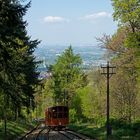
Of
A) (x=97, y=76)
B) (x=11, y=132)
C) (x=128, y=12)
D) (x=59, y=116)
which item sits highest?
(x=128, y=12)

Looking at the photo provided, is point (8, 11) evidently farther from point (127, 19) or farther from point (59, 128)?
point (59, 128)

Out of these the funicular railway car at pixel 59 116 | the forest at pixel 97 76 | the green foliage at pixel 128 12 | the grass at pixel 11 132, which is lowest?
the grass at pixel 11 132

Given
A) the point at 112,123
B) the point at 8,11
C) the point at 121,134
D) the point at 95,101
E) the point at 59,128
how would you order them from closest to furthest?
the point at 8,11 → the point at 121,134 → the point at 112,123 → the point at 59,128 → the point at 95,101

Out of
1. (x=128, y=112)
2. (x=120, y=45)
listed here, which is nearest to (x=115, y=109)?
(x=128, y=112)

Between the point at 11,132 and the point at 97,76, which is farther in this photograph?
the point at 97,76

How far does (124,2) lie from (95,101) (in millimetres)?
32670

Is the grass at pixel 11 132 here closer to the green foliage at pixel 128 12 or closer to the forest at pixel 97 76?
the forest at pixel 97 76

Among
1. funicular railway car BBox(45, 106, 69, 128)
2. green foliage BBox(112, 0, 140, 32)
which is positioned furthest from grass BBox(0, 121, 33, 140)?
green foliage BBox(112, 0, 140, 32)

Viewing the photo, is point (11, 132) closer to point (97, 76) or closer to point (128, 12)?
point (128, 12)

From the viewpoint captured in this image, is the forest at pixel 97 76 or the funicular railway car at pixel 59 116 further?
the funicular railway car at pixel 59 116

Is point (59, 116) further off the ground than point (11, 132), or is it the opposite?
point (59, 116)

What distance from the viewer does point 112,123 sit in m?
47.0

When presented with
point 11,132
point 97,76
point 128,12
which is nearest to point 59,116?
point 11,132

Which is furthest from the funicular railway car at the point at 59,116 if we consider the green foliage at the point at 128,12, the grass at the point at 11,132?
the green foliage at the point at 128,12
